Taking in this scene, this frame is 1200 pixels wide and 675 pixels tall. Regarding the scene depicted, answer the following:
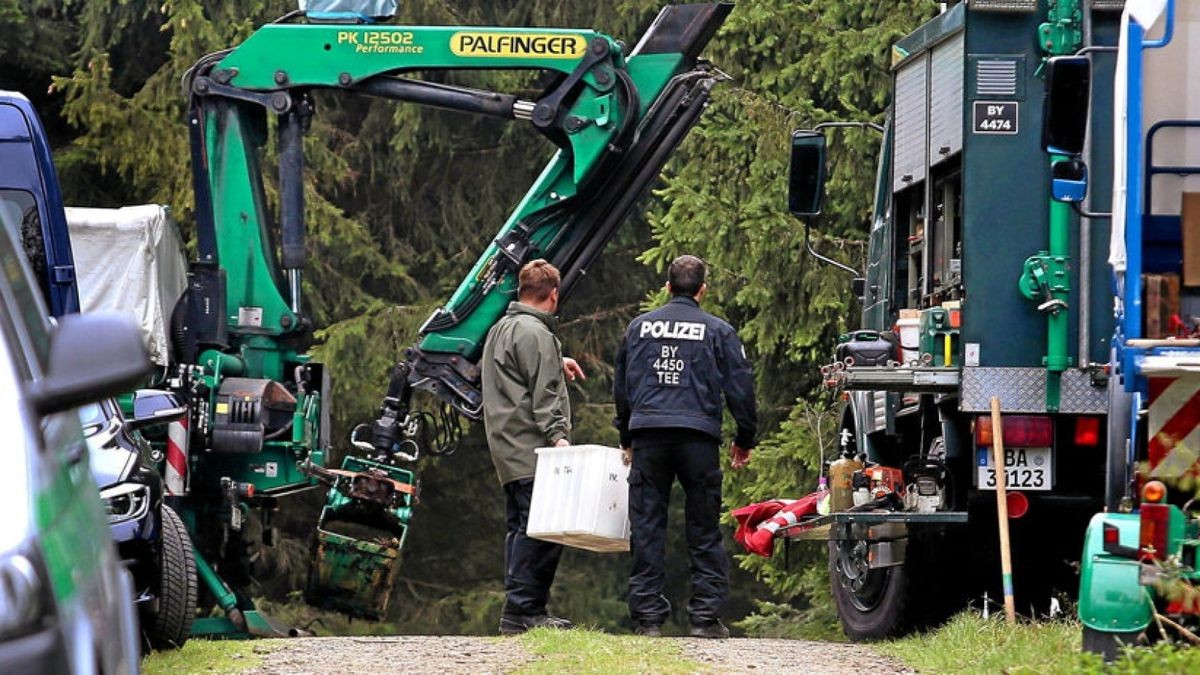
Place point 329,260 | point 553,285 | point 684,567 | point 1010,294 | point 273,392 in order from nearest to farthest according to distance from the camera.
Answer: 1. point 1010,294
2. point 553,285
3. point 273,392
4. point 329,260
5. point 684,567

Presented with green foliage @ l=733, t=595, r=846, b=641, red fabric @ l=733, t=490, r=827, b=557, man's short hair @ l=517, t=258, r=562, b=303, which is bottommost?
green foliage @ l=733, t=595, r=846, b=641

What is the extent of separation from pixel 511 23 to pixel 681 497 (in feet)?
18.5

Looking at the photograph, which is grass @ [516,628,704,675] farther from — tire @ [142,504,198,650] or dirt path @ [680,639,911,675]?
tire @ [142,504,198,650]

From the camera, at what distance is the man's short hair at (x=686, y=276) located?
11.1 m

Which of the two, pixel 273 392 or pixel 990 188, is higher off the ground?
pixel 990 188

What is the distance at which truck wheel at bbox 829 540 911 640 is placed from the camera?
11.7 metres

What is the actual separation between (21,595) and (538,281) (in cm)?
791

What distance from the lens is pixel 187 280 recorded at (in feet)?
50.1

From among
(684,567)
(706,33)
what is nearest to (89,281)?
(706,33)

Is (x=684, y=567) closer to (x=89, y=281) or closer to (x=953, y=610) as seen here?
(x=89, y=281)

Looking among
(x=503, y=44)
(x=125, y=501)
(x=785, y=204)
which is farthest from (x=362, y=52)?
(x=125, y=501)

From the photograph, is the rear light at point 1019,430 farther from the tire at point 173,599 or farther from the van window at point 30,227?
the van window at point 30,227

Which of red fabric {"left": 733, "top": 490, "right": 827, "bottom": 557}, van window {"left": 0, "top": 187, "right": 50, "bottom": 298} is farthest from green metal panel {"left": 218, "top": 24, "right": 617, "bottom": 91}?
van window {"left": 0, "top": 187, "right": 50, "bottom": 298}

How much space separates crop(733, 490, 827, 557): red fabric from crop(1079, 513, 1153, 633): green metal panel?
4941 mm
